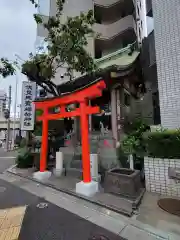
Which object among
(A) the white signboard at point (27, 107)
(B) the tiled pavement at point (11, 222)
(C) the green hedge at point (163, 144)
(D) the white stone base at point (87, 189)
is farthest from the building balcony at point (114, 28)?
(B) the tiled pavement at point (11, 222)

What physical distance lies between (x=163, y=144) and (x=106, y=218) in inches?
117

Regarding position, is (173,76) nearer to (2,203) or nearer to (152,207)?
(152,207)

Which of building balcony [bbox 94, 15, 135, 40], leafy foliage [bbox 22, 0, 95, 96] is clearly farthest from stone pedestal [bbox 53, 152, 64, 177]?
building balcony [bbox 94, 15, 135, 40]

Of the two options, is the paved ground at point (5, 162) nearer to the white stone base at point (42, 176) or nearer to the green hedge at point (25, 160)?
the green hedge at point (25, 160)

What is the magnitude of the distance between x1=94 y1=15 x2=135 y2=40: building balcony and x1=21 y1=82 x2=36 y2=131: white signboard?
8243mm

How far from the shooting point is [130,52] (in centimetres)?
1219

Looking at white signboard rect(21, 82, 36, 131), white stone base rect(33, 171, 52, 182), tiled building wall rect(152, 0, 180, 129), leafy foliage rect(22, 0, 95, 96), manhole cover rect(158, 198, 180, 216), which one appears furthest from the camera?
white signboard rect(21, 82, 36, 131)

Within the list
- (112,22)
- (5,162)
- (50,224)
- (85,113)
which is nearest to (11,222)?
(50,224)

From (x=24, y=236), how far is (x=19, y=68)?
9150mm

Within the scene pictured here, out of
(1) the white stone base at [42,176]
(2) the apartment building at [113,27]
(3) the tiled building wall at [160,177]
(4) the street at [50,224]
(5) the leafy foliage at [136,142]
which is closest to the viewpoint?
(4) the street at [50,224]

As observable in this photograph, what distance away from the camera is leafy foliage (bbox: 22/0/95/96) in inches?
376

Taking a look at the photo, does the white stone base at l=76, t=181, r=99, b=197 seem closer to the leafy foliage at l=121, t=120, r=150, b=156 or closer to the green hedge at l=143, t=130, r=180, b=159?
the leafy foliage at l=121, t=120, r=150, b=156

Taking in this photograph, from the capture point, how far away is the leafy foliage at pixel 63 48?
9547 millimetres

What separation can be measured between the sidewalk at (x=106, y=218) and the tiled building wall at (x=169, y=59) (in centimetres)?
388
